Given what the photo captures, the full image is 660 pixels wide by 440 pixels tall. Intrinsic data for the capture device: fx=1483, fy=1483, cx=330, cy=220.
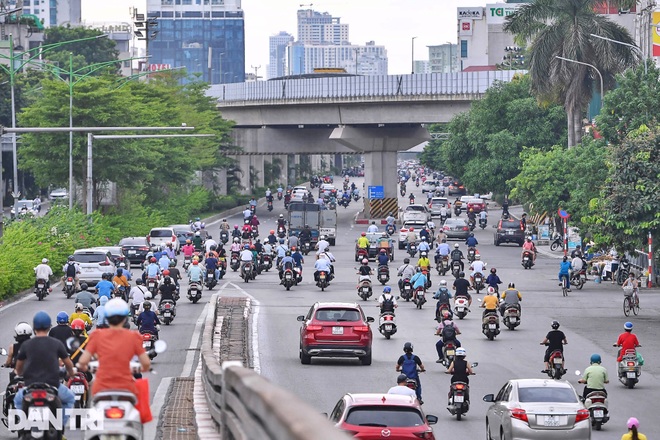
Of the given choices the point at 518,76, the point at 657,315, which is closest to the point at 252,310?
the point at 657,315

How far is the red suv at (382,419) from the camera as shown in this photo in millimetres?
16031

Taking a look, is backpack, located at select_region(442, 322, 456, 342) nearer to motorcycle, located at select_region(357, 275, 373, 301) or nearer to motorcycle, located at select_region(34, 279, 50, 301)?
motorcycle, located at select_region(357, 275, 373, 301)

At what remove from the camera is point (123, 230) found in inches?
2709

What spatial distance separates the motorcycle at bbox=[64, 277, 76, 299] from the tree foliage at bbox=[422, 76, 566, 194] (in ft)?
159

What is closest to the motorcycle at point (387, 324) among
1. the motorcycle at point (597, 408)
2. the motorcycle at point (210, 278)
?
the motorcycle at point (597, 408)

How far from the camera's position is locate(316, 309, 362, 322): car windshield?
28.9 meters

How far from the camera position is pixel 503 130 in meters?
90.0

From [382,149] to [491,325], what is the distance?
6558cm

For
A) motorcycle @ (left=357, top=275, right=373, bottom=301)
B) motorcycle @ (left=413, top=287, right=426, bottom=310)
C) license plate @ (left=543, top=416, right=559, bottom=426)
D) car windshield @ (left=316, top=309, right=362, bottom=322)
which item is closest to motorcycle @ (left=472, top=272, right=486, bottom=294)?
motorcycle @ (left=357, top=275, right=373, bottom=301)

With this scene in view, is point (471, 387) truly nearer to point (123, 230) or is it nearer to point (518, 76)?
point (123, 230)

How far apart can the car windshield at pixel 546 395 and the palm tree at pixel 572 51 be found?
173ft

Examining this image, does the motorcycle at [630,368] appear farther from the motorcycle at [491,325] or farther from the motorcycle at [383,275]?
the motorcycle at [383,275]

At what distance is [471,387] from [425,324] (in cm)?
1110

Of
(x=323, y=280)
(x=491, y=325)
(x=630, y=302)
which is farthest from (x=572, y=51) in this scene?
(x=491, y=325)
